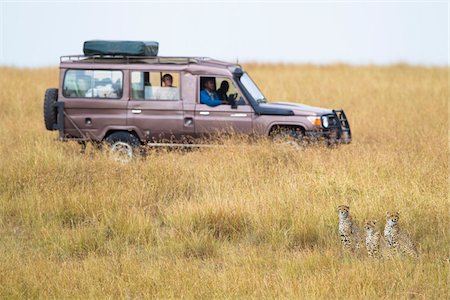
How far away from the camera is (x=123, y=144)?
1411cm

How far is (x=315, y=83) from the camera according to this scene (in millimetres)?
27203

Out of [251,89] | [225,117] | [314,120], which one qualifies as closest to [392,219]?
[314,120]

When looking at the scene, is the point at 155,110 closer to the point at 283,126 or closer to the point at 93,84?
the point at 93,84

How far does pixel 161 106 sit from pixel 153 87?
35cm

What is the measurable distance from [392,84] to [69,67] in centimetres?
1514

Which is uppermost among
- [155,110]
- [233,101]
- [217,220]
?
[233,101]

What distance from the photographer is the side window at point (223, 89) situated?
551 inches

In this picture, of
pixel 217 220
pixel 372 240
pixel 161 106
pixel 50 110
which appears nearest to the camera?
pixel 372 240

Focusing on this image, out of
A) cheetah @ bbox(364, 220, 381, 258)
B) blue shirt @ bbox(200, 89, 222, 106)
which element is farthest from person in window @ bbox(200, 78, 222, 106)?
cheetah @ bbox(364, 220, 381, 258)

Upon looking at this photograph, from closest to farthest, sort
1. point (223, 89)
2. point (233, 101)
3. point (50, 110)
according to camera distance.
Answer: point (233, 101)
point (223, 89)
point (50, 110)

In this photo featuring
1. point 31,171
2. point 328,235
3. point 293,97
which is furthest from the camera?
point 293,97

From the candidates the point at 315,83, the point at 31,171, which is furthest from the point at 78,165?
the point at 315,83

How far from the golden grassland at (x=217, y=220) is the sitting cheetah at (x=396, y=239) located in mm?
156

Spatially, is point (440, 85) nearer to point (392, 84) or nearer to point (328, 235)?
point (392, 84)
